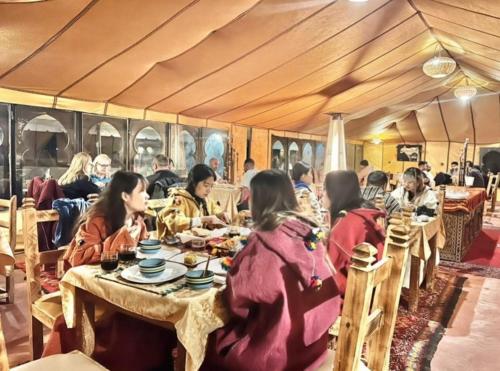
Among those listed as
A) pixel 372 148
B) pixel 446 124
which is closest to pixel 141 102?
pixel 446 124

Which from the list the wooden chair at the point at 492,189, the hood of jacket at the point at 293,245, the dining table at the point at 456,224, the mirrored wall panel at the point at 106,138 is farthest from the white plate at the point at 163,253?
the wooden chair at the point at 492,189

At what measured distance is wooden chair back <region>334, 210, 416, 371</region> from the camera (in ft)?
3.73

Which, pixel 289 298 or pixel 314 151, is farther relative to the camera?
pixel 314 151

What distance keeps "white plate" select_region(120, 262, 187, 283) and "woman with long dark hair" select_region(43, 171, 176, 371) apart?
0.82 ft

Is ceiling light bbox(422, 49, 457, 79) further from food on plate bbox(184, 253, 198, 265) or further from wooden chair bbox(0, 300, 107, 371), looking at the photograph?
wooden chair bbox(0, 300, 107, 371)

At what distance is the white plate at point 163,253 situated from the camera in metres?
1.97

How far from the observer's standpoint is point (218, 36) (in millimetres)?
4004

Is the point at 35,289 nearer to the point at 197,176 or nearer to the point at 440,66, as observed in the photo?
the point at 197,176

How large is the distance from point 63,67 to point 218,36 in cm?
164

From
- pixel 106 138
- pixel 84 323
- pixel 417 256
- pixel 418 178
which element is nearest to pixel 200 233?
pixel 84 323

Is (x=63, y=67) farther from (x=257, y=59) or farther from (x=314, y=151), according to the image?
(x=314, y=151)

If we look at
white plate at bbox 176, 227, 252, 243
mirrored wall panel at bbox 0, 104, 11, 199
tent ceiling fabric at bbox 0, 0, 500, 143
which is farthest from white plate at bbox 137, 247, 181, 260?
mirrored wall panel at bbox 0, 104, 11, 199

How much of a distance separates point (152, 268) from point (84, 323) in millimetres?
501

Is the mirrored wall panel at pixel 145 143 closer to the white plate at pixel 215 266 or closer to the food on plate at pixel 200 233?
the food on plate at pixel 200 233
